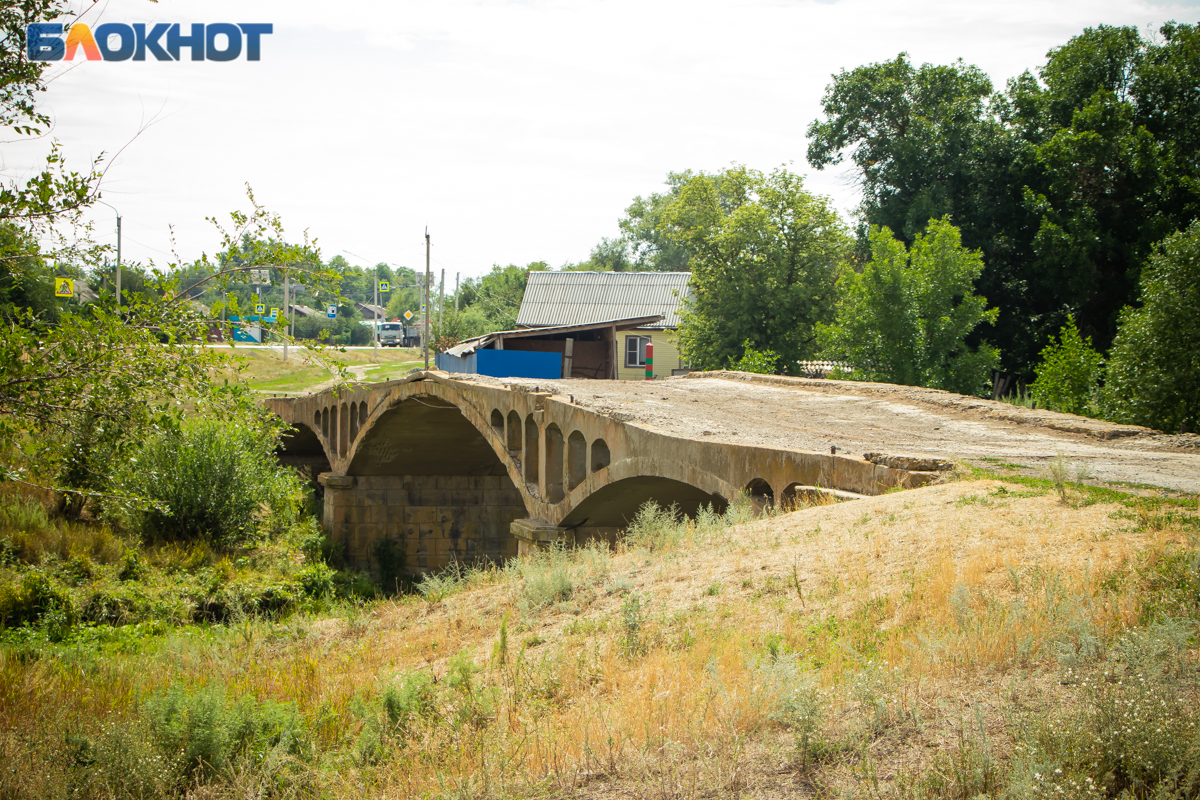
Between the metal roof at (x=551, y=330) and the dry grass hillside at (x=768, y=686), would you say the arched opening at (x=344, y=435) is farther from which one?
the dry grass hillside at (x=768, y=686)

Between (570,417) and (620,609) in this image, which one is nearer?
(620,609)

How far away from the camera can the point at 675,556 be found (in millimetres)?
9344

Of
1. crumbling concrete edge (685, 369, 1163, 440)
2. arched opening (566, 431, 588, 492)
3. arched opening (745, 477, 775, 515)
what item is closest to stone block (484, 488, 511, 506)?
crumbling concrete edge (685, 369, 1163, 440)

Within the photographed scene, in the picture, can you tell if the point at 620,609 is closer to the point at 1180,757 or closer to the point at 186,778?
the point at 186,778

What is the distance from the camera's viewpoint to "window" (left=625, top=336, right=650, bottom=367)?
4275 centimetres

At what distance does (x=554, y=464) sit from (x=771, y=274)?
20191 mm

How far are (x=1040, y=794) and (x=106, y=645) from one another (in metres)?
17.3

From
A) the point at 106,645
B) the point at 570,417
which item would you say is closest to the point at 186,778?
the point at 570,417

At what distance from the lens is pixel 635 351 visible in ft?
141

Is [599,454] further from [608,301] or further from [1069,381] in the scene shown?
[608,301]

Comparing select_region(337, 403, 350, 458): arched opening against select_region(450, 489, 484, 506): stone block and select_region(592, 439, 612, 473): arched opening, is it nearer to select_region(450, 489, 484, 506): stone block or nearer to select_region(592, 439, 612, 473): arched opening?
select_region(450, 489, 484, 506): stone block

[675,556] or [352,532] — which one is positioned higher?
[675,556]

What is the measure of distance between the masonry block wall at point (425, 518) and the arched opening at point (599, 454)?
58.7ft

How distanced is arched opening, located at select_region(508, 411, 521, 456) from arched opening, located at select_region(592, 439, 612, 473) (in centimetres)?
398
